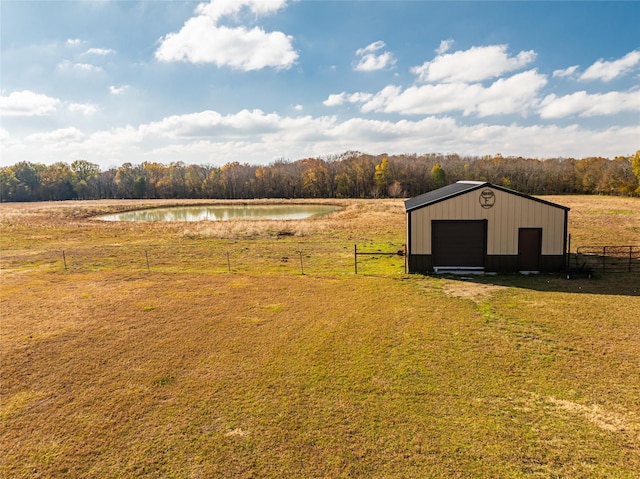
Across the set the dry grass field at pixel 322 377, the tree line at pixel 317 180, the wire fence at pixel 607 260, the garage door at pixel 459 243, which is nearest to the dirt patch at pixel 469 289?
the dry grass field at pixel 322 377

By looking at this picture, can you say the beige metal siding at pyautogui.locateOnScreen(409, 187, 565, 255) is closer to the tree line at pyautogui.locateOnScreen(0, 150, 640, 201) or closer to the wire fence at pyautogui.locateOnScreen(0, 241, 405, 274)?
the wire fence at pyautogui.locateOnScreen(0, 241, 405, 274)

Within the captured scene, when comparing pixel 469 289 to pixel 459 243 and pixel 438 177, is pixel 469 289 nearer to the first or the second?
pixel 459 243

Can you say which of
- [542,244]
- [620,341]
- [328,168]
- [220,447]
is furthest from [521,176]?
[220,447]

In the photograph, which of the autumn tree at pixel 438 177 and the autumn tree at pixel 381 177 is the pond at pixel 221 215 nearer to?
the autumn tree at pixel 381 177

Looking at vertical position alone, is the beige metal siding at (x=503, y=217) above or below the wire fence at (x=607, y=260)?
above

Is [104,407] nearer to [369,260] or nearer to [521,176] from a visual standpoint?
[369,260]

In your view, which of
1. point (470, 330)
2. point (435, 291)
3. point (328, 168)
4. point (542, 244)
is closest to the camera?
point (470, 330)

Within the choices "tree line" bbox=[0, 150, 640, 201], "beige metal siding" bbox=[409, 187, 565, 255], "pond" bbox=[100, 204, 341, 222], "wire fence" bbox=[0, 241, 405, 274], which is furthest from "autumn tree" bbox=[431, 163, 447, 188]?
"beige metal siding" bbox=[409, 187, 565, 255]
